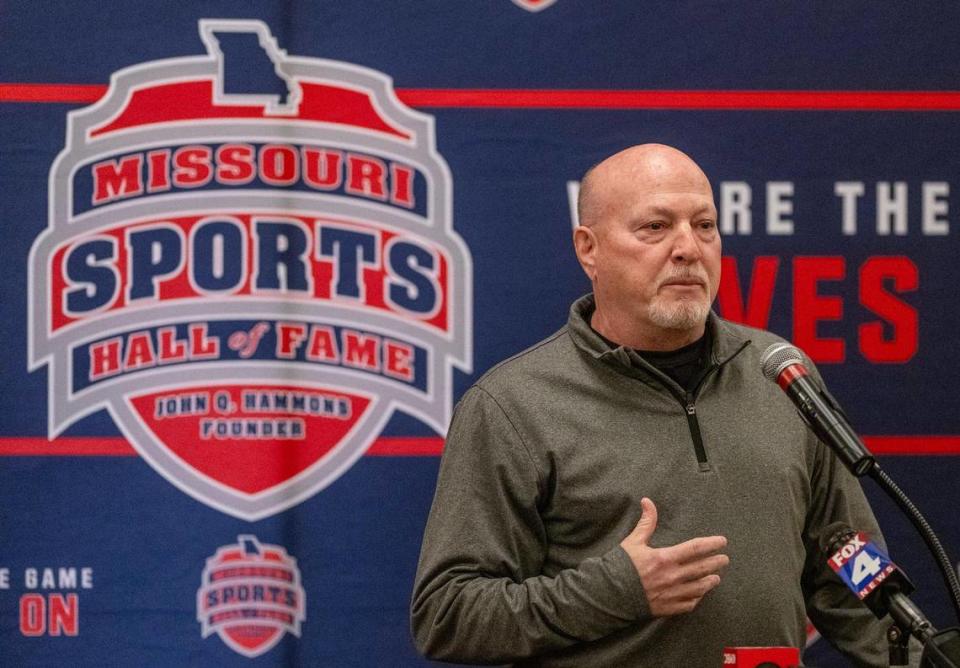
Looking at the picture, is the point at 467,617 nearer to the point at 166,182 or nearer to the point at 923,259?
the point at 166,182

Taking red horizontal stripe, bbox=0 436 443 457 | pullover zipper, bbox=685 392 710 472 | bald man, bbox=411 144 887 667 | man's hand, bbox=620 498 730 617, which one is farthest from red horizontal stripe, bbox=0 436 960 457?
man's hand, bbox=620 498 730 617

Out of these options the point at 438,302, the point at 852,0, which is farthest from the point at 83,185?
the point at 852,0

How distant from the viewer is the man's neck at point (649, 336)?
194 cm

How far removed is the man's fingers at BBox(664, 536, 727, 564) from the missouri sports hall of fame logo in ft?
2.68

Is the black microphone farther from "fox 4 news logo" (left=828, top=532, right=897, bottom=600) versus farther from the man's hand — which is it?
the man's hand

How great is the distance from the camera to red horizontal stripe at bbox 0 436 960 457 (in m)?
2.32

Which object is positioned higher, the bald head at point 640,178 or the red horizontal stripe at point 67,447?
the bald head at point 640,178

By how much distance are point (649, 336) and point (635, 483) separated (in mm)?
253

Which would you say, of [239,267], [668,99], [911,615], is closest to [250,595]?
[239,267]

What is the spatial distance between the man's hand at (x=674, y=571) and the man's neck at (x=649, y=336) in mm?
358

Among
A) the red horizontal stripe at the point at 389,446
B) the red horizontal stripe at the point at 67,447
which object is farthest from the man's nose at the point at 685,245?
the red horizontal stripe at the point at 67,447

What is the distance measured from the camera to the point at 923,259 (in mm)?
2395

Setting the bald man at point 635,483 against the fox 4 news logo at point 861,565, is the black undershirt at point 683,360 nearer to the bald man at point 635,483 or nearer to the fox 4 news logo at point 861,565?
the bald man at point 635,483

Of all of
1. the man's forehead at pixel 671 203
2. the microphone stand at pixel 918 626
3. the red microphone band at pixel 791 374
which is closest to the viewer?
the microphone stand at pixel 918 626
